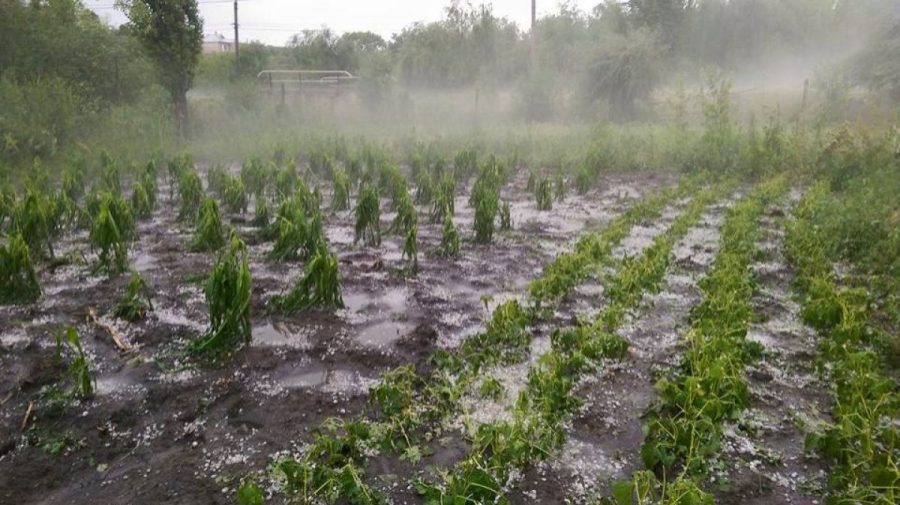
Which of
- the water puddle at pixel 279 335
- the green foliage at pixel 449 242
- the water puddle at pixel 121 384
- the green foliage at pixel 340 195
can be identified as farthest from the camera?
the green foliage at pixel 340 195

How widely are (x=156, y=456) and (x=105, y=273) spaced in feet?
10.4

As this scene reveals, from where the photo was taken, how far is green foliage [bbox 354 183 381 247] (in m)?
6.61

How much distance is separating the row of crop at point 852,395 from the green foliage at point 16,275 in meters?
5.14

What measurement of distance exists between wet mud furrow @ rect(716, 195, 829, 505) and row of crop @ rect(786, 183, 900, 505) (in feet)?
0.29

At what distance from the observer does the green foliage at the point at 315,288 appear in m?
4.58

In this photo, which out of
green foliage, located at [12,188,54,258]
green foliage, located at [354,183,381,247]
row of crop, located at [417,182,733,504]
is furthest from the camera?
green foliage, located at [354,183,381,247]

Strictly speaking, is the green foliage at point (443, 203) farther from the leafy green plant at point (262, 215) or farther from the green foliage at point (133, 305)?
the green foliage at point (133, 305)

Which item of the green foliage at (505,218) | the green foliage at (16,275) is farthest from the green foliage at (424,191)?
the green foliage at (16,275)

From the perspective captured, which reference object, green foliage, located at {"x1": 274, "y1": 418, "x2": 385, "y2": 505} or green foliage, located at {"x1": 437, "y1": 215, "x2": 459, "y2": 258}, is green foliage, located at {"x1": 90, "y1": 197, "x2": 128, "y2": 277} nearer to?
green foliage, located at {"x1": 437, "y1": 215, "x2": 459, "y2": 258}

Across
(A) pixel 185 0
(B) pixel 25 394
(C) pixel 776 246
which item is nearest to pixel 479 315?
(B) pixel 25 394

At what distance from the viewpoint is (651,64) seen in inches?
844

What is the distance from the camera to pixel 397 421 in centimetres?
319

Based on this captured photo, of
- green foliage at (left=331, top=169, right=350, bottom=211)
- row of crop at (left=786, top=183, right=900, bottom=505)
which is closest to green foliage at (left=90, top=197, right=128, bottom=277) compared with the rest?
green foliage at (left=331, top=169, right=350, bottom=211)

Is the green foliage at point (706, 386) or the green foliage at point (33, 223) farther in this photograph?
the green foliage at point (33, 223)
